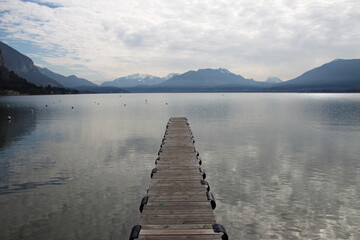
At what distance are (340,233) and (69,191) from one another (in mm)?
15512

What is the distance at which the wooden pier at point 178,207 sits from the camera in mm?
9648

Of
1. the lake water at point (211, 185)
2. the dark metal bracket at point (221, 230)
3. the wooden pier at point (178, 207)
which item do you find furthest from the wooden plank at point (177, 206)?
the lake water at point (211, 185)

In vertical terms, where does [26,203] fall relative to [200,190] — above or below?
below

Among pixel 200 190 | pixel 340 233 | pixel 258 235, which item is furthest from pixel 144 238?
pixel 340 233

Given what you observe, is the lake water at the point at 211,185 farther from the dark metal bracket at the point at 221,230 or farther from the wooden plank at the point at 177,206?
the dark metal bracket at the point at 221,230

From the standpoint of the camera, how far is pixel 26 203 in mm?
16016

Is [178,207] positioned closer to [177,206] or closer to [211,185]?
[177,206]

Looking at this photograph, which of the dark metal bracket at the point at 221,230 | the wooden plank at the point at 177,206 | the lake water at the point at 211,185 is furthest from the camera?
the lake water at the point at 211,185

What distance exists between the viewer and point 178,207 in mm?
11961

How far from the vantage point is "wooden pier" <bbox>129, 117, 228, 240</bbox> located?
9.65 meters

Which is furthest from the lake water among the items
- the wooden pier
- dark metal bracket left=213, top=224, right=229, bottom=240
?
dark metal bracket left=213, top=224, right=229, bottom=240

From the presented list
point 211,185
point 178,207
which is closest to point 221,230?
point 178,207

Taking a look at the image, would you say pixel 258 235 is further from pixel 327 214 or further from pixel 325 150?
pixel 325 150

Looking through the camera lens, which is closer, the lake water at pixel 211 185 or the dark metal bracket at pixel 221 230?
the dark metal bracket at pixel 221 230
